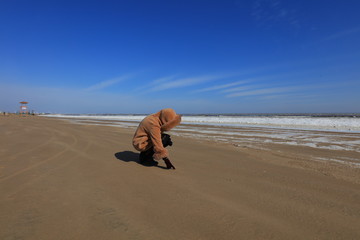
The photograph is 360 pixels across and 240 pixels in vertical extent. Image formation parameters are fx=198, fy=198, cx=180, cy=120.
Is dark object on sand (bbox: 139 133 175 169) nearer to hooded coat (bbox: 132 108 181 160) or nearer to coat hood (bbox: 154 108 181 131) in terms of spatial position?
hooded coat (bbox: 132 108 181 160)

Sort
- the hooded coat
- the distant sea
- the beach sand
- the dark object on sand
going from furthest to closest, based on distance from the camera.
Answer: the distant sea → the dark object on sand → the hooded coat → the beach sand

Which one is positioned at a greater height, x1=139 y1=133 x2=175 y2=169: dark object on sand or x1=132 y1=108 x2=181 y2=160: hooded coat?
x1=132 y1=108 x2=181 y2=160: hooded coat

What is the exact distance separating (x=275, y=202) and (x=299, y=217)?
361 mm

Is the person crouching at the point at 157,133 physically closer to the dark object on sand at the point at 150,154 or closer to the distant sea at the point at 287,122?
the dark object on sand at the point at 150,154

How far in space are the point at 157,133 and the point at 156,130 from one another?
6 centimetres

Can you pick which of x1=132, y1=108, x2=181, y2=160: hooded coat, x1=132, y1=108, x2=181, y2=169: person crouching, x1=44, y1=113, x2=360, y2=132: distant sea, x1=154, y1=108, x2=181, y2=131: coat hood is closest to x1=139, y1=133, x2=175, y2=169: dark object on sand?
x1=132, y1=108, x2=181, y2=169: person crouching

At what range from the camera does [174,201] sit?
93.6 inches

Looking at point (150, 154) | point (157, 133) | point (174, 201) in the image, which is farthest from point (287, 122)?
point (174, 201)

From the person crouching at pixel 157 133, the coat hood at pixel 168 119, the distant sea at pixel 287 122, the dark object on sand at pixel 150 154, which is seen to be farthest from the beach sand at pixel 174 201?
the distant sea at pixel 287 122

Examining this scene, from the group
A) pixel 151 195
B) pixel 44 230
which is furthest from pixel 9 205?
pixel 151 195

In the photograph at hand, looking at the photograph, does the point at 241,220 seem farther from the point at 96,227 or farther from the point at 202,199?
the point at 96,227

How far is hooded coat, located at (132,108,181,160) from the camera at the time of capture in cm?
365

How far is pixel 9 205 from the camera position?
2139 mm

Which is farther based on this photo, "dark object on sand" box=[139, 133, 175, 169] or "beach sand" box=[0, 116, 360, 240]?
"dark object on sand" box=[139, 133, 175, 169]
